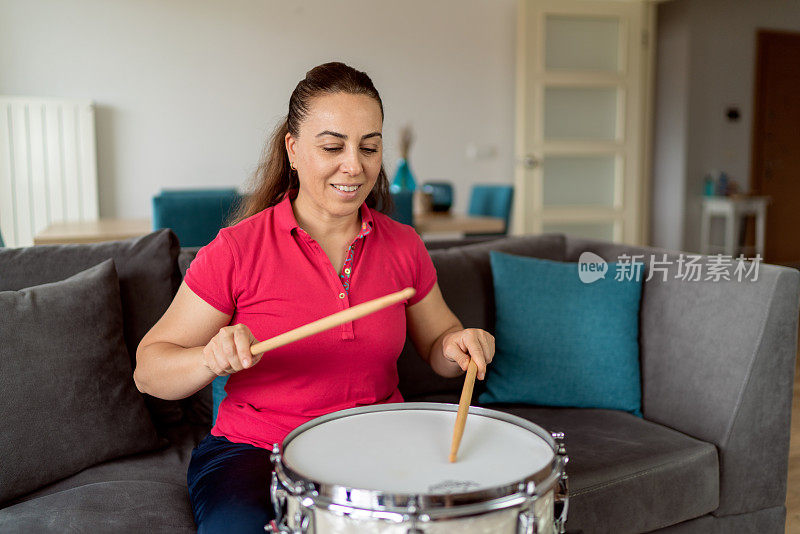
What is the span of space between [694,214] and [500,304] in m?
5.28

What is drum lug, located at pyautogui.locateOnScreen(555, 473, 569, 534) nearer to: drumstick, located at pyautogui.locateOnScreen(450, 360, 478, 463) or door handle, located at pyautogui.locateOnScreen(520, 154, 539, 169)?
drumstick, located at pyautogui.locateOnScreen(450, 360, 478, 463)

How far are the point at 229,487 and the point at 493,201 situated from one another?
337cm

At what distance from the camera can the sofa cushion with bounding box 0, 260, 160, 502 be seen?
1454mm

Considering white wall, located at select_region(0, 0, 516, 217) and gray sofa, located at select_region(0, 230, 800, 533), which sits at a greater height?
white wall, located at select_region(0, 0, 516, 217)

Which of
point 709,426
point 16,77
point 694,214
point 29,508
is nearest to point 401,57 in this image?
point 16,77

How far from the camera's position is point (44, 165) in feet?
15.1

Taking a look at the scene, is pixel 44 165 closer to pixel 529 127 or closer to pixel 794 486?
pixel 529 127

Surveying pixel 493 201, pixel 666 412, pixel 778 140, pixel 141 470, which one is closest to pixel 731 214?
pixel 778 140

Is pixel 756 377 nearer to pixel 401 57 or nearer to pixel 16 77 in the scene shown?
pixel 401 57

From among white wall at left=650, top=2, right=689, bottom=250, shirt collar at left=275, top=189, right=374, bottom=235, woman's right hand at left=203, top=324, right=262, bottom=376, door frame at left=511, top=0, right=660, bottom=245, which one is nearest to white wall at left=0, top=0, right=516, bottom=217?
door frame at left=511, top=0, right=660, bottom=245

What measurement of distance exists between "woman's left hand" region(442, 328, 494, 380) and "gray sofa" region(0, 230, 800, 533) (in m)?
0.42

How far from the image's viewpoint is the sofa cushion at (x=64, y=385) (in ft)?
4.77

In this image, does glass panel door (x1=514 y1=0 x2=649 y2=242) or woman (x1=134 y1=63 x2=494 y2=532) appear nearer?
woman (x1=134 y1=63 x2=494 y2=532)

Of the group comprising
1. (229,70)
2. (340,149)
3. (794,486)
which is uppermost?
(229,70)
